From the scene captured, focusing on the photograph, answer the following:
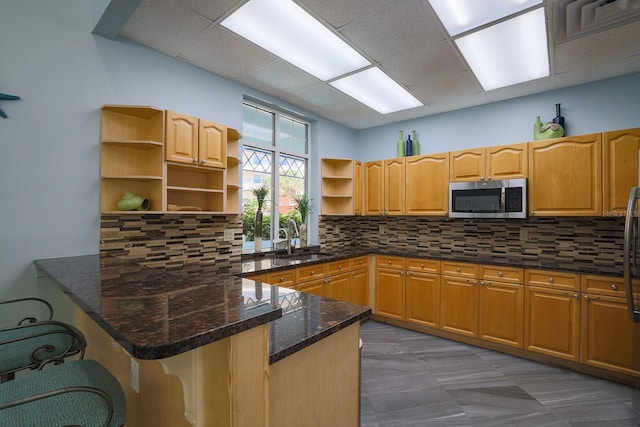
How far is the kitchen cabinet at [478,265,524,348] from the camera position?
2980mm

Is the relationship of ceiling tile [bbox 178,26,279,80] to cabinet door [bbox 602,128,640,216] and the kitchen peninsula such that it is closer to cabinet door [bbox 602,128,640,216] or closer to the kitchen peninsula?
the kitchen peninsula

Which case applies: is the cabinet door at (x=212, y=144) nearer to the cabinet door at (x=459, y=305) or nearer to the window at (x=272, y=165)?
the window at (x=272, y=165)

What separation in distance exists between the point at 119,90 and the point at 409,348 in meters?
3.46

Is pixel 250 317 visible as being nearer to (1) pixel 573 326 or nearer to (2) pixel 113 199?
(2) pixel 113 199

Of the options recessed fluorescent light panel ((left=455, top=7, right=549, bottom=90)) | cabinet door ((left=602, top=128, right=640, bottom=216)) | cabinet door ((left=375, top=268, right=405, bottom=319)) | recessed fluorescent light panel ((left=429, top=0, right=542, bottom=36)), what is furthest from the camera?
cabinet door ((left=375, top=268, right=405, bottom=319))

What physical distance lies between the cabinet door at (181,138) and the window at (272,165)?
930 mm

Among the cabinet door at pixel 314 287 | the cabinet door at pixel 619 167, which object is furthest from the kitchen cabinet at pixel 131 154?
the cabinet door at pixel 619 167

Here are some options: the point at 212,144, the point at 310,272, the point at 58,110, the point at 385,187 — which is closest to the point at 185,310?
the point at 212,144

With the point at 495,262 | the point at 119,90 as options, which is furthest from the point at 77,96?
the point at 495,262

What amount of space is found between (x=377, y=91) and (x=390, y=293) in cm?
237

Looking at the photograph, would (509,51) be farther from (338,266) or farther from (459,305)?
(338,266)

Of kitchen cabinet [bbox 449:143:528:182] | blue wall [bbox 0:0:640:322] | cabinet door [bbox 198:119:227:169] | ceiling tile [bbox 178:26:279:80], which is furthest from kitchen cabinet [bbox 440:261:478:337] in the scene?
ceiling tile [bbox 178:26:279:80]

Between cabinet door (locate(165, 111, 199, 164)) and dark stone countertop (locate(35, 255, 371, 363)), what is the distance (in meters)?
1.00

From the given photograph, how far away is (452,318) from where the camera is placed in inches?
132
